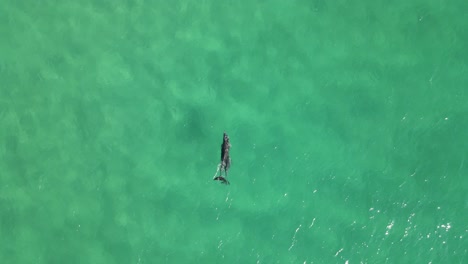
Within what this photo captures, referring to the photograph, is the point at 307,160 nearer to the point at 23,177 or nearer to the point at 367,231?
the point at 367,231

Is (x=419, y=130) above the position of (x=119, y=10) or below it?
below

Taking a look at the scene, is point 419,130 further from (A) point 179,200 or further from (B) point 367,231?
(A) point 179,200

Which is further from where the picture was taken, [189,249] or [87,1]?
[87,1]

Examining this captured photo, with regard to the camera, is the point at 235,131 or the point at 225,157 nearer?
the point at 225,157

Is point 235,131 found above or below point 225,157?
above

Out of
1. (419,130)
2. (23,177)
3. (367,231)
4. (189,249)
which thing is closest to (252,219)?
(189,249)

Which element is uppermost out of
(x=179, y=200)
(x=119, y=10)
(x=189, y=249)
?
(x=119, y=10)

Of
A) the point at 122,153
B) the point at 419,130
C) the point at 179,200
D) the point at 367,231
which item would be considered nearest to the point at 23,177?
the point at 122,153
